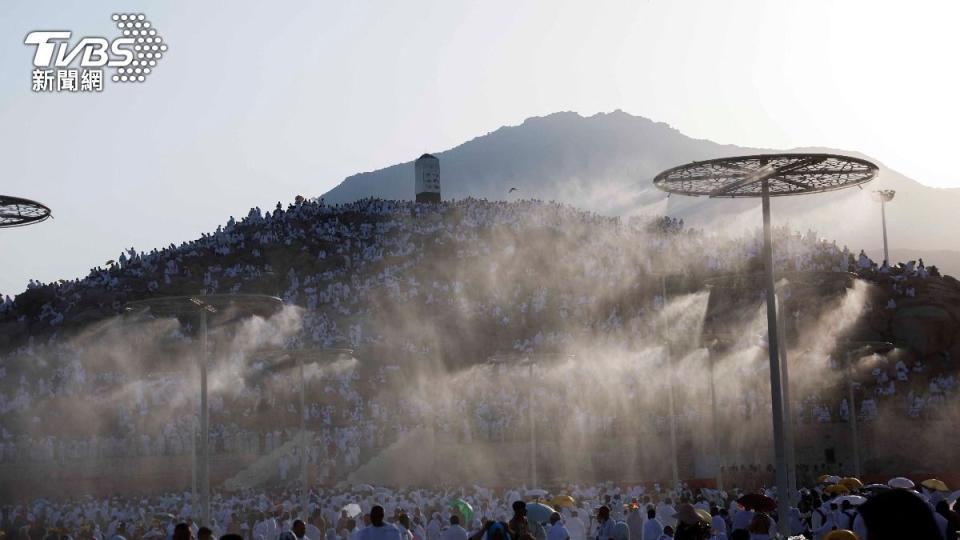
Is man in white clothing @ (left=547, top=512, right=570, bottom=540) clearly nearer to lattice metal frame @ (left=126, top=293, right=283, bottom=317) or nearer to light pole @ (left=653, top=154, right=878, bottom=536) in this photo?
light pole @ (left=653, top=154, right=878, bottom=536)

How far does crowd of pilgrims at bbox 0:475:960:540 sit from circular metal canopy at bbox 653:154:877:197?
6336mm

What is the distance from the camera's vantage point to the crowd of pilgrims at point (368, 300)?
56719 mm

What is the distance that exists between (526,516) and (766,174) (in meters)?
10.4

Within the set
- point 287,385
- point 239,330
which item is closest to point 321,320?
point 239,330

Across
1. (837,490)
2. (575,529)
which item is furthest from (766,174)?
(837,490)

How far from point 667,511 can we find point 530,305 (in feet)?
166

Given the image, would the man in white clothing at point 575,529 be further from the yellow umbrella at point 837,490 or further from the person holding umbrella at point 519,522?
the person holding umbrella at point 519,522

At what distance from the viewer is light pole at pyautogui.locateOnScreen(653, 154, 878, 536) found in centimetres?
2202

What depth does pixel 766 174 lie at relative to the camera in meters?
23.2

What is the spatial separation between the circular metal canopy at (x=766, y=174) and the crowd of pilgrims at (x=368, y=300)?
30.8 meters

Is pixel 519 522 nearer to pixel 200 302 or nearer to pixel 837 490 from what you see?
pixel 200 302

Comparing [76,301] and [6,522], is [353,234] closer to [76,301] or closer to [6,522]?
[76,301]

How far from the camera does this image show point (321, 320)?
74.8 metres

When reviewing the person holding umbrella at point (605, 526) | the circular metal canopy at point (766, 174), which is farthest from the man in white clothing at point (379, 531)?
the circular metal canopy at point (766, 174)
